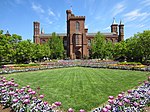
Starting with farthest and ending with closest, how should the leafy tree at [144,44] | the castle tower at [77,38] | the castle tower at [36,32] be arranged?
the castle tower at [36,32] → the castle tower at [77,38] → the leafy tree at [144,44]

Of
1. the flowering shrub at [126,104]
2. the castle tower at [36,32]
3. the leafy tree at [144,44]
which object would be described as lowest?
the flowering shrub at [126,104]

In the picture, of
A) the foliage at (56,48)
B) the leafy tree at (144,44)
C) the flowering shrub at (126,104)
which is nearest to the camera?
the flowering shrub at (126,104)

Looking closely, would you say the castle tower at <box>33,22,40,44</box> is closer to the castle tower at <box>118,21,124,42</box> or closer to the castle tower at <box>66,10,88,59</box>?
the castle tower at <box>66,10,88,59</box>

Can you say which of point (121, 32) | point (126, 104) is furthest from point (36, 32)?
point (126, 104)

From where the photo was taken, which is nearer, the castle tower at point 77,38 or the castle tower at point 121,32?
the castle tower at point 77,38

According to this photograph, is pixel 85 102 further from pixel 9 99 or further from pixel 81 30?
pixel 81 30

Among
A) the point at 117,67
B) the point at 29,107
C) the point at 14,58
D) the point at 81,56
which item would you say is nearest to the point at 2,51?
the point at 14,58

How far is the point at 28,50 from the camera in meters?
37.4

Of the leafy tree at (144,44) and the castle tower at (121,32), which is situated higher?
the castle tower at (121,32)

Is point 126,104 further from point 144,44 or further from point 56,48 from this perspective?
point 56,48

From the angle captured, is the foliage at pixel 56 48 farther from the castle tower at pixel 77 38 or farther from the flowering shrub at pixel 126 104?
the flowering shrub at pixel 126 104

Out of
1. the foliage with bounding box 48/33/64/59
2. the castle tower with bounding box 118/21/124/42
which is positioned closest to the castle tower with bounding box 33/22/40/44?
the foliage with bounding box 48/33/64/59

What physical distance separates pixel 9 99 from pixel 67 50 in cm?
6558

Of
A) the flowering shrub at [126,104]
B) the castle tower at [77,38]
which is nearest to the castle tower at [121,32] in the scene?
the castle tower at [77,38]
